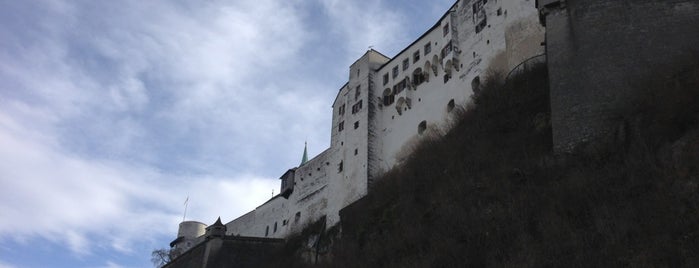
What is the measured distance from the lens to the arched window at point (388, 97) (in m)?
37.0

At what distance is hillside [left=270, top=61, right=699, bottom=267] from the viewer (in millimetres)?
13539

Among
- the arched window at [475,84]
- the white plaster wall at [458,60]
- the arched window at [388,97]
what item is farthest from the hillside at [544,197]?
the arched window at [388,97]

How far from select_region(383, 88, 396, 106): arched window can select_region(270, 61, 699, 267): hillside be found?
12.2 m

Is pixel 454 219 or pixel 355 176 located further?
pixel 355 176

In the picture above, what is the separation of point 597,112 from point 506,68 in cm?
1084

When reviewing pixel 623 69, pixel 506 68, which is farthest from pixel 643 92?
pixel 506 68

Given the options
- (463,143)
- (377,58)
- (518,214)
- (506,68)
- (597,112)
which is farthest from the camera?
(377,58)

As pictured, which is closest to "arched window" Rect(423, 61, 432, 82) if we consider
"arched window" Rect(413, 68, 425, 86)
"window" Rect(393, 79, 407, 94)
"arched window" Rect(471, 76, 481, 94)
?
"arched window" Rect(413, 68, 425, 86)

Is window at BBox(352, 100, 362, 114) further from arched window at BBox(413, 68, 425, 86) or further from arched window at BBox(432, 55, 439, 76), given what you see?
arched window at BBox(432, 55, 439, 76)

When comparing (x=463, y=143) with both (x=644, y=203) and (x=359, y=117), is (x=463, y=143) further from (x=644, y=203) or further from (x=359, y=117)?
(x=359, y=117)

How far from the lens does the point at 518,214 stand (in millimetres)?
16531

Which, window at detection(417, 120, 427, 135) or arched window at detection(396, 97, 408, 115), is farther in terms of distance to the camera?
arched window at detection(396, 97, 408, 115)

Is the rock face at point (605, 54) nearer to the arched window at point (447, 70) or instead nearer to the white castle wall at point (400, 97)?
the white castle wall at point (400, 97)

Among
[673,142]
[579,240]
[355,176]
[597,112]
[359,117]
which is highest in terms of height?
[359,117]
